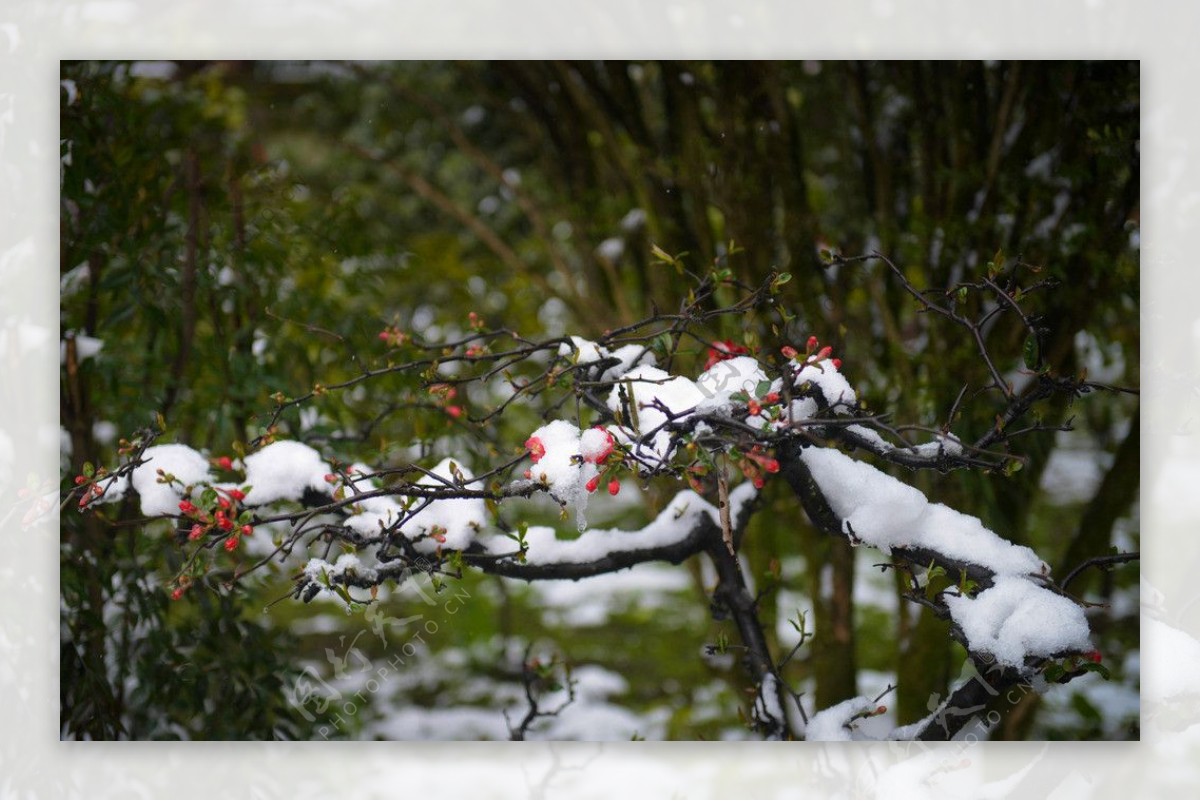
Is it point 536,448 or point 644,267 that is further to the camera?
point 644,267

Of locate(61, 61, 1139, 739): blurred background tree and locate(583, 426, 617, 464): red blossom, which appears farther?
locate(61, 61, 1139, 739): blurred background tree

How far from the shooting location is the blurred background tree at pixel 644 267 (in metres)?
1.47

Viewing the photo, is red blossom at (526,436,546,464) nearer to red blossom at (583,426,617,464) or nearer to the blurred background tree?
red blossom at (583,426,617,464)

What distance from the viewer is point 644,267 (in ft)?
6.82

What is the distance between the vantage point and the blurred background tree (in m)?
1.47

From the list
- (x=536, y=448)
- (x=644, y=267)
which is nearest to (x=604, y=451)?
(x=536, y=448)

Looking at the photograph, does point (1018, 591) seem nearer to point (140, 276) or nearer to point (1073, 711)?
point (140, 276)

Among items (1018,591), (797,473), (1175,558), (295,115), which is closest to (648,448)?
(797,473)

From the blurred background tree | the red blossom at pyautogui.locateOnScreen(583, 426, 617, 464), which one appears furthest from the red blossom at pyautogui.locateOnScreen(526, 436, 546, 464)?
the blurred background tree

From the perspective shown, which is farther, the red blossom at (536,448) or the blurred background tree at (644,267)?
the blurred background tree at (644,267)

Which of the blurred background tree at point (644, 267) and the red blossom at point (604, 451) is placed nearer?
the red blossom at point (604, 451)

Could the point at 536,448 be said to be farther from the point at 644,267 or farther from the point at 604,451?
the point at 644,267


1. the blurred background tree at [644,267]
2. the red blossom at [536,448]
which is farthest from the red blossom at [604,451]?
the blurred background tree at [644,267]

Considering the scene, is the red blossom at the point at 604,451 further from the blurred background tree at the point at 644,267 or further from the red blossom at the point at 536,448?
the blurred background tree at the point at 644,267
